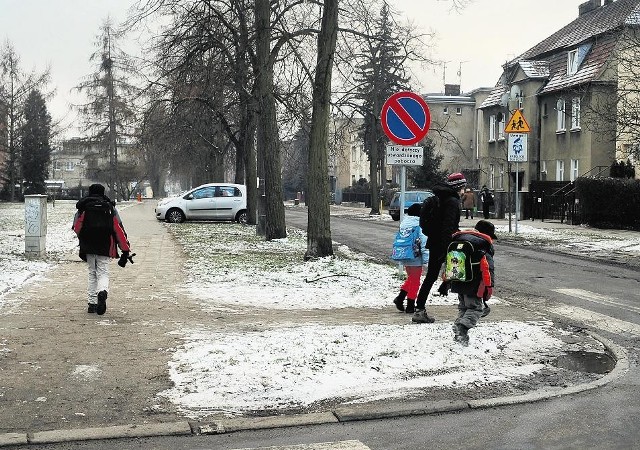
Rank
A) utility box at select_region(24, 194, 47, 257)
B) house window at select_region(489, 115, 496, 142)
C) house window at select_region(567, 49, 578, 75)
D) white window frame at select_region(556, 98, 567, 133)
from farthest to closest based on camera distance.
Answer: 1. house window at select_region(489, 115, 496, 142)
2. white window frame at select_region(556, 98, 567, 133)
3. house window at select_region(567, 49, 578, 75)
4. utility box at select_region(24, 194, 47, 257)

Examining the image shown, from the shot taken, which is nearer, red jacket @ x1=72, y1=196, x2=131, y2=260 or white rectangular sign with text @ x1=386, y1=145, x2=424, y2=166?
red jacket @ x1=72, y1=196, x2=131, y2=260

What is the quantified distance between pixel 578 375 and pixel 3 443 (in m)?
4.76

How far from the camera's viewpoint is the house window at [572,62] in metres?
42.8

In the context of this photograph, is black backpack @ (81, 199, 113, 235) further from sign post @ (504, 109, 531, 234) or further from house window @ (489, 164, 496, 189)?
house window @ (489, 164, 496, 189)

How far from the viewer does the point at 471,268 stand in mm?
7320

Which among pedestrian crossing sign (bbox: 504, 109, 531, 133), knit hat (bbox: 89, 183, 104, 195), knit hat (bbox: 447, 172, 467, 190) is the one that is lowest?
knit hat (bbox: 89, 183, 104, 195)

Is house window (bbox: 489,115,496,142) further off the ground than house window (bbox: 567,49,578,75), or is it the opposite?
house window (bbox: 567,49,578,75)

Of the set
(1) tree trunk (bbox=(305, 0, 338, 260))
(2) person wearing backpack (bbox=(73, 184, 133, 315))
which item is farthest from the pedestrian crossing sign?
(2) person wearing backpack (bbox=(73, 184, 133, 315))

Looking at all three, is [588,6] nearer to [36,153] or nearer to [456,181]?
[456,181]

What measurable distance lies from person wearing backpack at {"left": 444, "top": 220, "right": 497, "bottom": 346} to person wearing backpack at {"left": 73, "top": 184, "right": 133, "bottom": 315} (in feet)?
14.9

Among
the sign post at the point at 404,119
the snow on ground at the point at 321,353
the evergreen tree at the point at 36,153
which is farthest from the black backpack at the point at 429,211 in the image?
the evergreen tree at the point at 36,153

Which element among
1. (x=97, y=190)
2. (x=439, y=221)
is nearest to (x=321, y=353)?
(x=439, y=221)

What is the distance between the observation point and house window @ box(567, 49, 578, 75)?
4281 centimetres

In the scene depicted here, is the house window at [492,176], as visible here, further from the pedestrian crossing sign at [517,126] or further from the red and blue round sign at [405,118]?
the red and blue round sign at [405,118]
